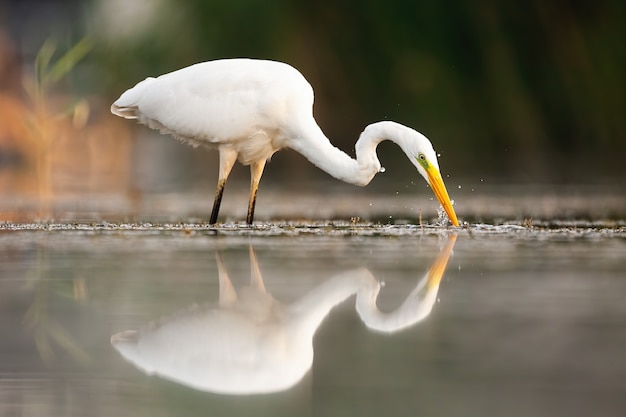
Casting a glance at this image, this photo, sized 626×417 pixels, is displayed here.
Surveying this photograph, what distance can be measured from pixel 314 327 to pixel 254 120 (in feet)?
14.0

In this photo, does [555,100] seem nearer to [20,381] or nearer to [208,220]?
[208,220]

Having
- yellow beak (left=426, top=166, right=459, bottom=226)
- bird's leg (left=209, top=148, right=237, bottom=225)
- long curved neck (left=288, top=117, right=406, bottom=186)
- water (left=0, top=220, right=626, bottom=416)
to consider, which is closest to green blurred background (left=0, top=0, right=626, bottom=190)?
bird's leg (left=209, top=148, right=237, bottom=225)

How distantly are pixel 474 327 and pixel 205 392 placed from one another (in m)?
1.27

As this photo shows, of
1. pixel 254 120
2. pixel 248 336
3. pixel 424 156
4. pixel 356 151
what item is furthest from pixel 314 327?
pixel 254 120

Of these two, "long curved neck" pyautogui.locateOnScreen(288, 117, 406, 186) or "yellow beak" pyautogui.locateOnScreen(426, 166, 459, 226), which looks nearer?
"yellow beak" pyautogui.locateOnScreen(426, 166, 459, 226)

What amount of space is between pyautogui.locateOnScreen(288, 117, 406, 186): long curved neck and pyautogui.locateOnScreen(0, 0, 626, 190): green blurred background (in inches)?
326

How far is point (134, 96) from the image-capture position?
9070 millimetres

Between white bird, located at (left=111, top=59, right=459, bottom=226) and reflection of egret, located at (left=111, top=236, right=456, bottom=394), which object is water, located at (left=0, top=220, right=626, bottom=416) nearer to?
reflection of egret, located at (left=111, top=236, right=456, bottom=394)

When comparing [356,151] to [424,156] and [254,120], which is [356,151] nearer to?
[424,156]

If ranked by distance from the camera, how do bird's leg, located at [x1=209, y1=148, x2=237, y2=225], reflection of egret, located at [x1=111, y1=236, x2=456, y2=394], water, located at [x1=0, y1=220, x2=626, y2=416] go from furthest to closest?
bird's leg, located at [x1=209, y1=148, x2=237, y2=225], reflection of egret, located at [x1=111, y1=236, x2=456, y2=394], water, located at [x1=0, y1=220, x2=626, y2=416]

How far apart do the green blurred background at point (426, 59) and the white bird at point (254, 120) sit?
799 centimetres

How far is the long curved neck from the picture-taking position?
319 inches

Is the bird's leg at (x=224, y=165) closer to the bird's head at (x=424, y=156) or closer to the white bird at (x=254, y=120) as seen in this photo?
the white bird at (x=254, y=120)

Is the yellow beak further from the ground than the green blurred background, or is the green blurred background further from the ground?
the green blurred background
